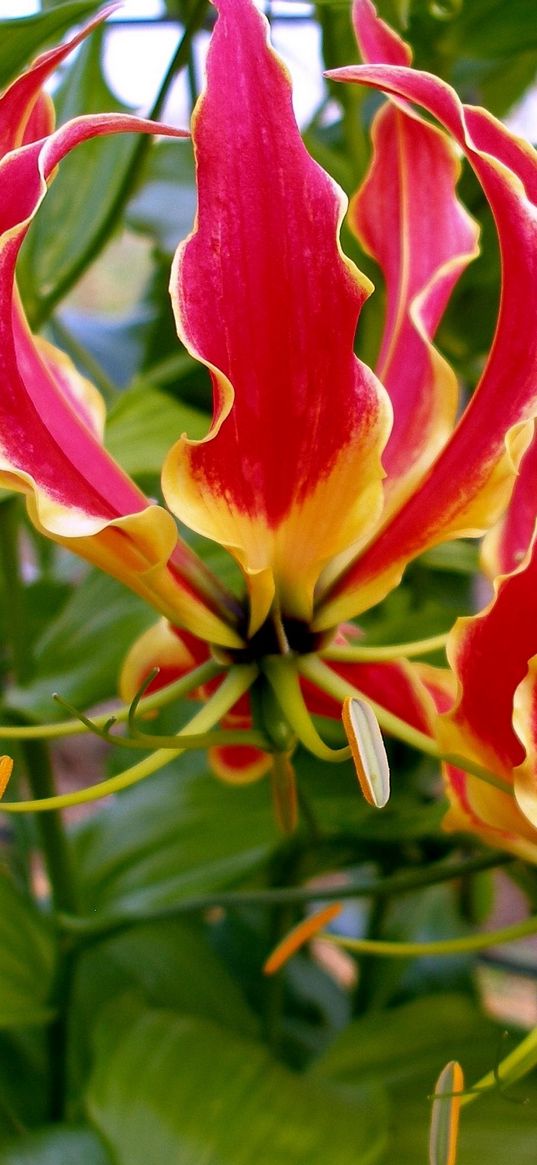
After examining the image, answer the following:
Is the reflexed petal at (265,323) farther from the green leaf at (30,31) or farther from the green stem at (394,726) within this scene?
the green leaf at (30,31)

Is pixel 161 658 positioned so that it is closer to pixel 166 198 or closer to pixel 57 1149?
pixel 57 1149

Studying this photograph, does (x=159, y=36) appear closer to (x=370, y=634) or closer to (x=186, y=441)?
(x=370, y=634)

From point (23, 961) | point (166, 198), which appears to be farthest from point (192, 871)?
point (166, 198)

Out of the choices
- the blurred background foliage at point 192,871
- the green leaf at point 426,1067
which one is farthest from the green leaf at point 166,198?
the green leaf at point 426,1067

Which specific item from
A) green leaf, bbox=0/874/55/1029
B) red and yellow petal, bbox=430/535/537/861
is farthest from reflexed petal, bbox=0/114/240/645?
green leaf, bbox=0/874/55/1029

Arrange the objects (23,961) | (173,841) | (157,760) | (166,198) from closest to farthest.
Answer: (157,760) < (23,961) < (173,841) < (166,198)
